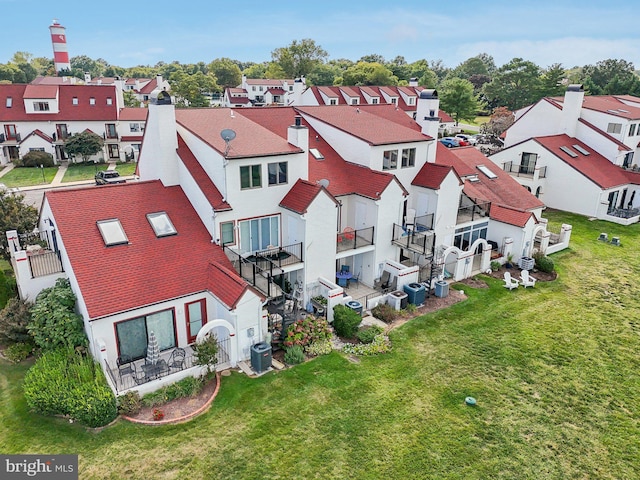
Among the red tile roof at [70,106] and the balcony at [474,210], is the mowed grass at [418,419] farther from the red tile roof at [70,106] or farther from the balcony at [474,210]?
the red tile roof at [70,106]

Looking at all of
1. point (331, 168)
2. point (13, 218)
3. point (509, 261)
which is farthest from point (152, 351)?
point (509, 261)

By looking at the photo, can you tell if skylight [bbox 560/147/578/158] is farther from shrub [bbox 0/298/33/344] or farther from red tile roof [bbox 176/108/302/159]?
shrub [bbox 0/298/33/344]

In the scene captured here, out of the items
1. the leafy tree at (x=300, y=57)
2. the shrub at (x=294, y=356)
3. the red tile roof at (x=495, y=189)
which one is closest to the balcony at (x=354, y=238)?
the shrub at (x=294, y=356)

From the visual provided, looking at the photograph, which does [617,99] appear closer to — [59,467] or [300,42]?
[59,467]

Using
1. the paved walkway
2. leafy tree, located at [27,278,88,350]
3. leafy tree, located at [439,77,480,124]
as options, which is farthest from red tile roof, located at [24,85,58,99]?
leafy tree, located at [439,77,480,124]

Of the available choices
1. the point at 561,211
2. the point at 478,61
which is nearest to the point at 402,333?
the point at 561,211
